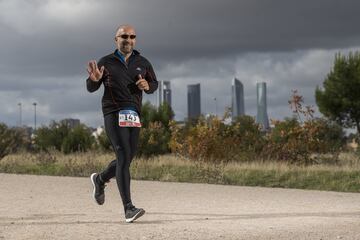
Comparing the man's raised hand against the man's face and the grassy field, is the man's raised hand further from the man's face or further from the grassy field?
the grassy field

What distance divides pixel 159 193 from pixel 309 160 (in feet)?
31.1

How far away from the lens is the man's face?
781cm

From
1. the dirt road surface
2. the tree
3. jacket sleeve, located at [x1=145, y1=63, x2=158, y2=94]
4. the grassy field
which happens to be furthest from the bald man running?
the tree

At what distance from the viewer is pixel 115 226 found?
7.39 m

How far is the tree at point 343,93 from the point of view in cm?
4075

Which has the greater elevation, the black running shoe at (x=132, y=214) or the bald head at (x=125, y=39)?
the bald head at (x=125, y=39)

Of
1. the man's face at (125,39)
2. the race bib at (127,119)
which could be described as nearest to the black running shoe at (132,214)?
the race bib at (127,119)

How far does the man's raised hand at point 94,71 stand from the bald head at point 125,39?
0.36m

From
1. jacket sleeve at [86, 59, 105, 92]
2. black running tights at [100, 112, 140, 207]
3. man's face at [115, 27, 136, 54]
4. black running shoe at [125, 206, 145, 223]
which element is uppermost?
man's face at [115, 27, 136, 54]

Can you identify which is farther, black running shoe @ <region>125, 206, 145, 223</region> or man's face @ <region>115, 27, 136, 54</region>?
man's face @ <region>115, 27, 136, 54</region>

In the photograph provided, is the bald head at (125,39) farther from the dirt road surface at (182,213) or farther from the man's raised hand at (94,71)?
the dirt road surface at (182,213)

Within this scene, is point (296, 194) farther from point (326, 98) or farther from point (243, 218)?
point (326, 98)

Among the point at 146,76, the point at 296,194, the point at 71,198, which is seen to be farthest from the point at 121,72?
the point at 296,194

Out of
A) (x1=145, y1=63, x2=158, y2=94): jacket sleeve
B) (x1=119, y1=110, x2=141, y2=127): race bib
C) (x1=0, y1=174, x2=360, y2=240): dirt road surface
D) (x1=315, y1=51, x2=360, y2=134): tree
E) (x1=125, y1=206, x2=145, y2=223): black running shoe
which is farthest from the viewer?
(x1=315, y1=51, x2=360, y2=134): tree
